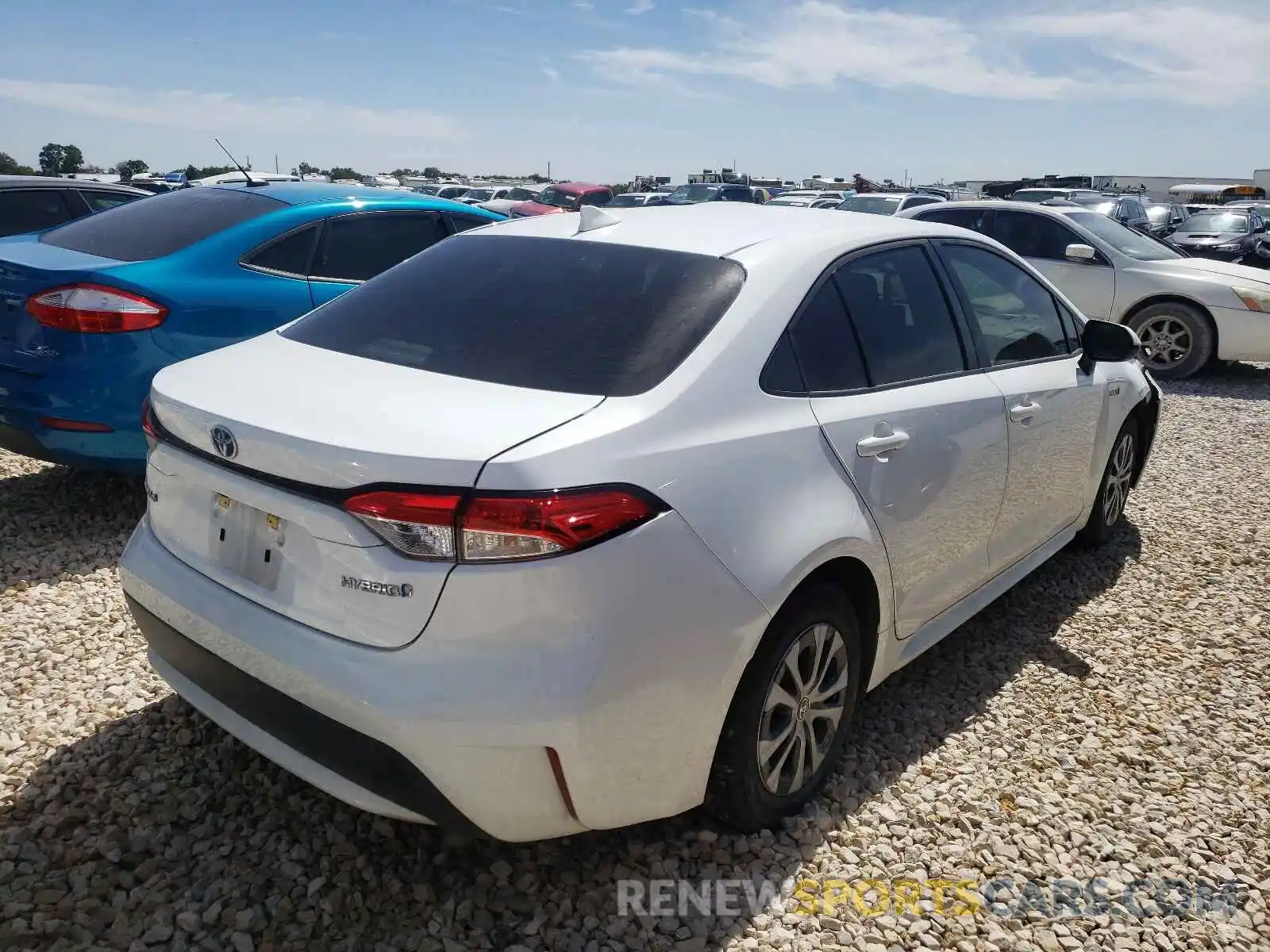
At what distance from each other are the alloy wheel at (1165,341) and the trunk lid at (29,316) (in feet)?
30.5

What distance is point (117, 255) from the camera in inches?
177

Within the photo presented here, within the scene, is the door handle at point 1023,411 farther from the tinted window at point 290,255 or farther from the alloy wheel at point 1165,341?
the alloy wheel at point 1165,341

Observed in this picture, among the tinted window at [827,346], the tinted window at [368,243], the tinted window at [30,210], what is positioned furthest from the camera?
the tinted window at [30,210]

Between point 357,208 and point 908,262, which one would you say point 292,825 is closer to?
point 908,262

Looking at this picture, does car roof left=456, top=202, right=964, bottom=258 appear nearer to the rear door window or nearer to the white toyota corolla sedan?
the white toyota corolla sedan

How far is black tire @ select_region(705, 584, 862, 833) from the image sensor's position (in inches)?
91.0

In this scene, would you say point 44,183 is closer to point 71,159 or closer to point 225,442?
point 225,442

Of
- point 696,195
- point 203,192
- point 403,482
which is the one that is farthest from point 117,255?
point 696,195

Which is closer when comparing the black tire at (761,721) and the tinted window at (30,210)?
the black tire at (761,721)

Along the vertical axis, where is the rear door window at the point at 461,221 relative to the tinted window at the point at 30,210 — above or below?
above

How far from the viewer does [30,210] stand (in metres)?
7.80

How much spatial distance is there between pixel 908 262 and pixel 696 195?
2503 cm

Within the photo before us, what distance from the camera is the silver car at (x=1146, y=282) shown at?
9266 millimetres

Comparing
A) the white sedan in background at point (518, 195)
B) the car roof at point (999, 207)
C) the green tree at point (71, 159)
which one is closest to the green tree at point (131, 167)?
the green tree at point (71, 159)
